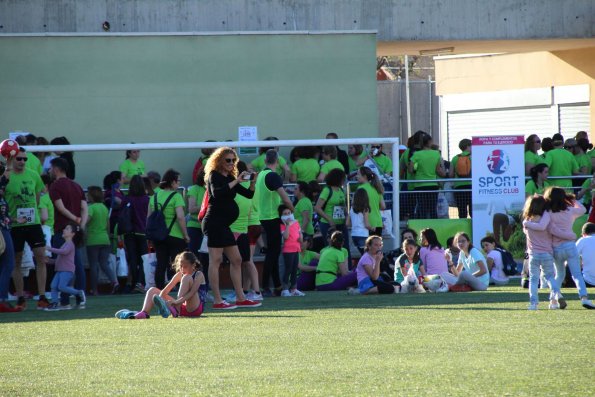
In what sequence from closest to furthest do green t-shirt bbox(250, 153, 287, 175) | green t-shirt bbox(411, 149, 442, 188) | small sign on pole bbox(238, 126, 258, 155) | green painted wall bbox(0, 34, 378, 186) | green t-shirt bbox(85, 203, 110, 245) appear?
green t-shirt bbox(85, 203, 110, 245)
green t-shirt bbox(250, 153, 287, 175)
green t-shirt bbox(411, 149, 442, 188)
green painted wall bbox(0, 34, 378, 186)
small sign on pole bbox(238, 126, 258, 155)

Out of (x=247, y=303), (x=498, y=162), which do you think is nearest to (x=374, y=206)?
(x=498, y=162)

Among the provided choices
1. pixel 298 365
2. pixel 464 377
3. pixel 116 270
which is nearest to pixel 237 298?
pixel 116 270

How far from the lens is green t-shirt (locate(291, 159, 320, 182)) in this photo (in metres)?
20.3

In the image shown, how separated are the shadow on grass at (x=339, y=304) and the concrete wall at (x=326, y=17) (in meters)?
7.75

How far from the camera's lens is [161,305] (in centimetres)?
1318

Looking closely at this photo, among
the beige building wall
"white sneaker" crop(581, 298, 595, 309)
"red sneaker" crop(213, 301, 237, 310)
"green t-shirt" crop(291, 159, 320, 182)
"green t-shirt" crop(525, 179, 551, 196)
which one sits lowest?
"red sneaker" crop(213, 301, 237, 310)

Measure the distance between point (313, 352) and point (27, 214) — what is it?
6.43 m

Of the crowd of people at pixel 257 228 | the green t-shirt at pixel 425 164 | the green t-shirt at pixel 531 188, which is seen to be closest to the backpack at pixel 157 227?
the crowd of people at pixel 257 228

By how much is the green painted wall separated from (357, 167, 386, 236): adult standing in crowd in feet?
14.1

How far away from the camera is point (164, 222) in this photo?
54.7 feet

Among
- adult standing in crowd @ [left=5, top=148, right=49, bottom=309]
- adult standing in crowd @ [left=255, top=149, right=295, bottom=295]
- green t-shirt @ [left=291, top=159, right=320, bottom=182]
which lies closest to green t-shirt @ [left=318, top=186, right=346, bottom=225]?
green t-shirt @ [left=291, top=159, right=320, bottom=182]

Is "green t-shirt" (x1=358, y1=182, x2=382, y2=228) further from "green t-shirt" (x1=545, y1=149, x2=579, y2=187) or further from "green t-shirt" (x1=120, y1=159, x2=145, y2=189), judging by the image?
"green t-shirt" (x1=545, y1=149, x2=579, y2=187)

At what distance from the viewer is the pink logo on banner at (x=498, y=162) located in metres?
20.0

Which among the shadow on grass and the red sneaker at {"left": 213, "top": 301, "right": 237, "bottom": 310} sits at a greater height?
the red sneaker at {"left": 213, "top": 301, "right": 237, "bottom": 310}
